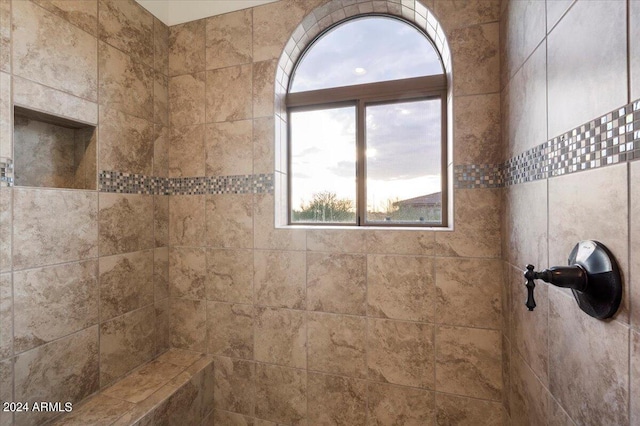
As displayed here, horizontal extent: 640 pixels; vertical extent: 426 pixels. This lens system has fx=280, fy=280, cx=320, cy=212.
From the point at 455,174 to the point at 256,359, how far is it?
1564mm

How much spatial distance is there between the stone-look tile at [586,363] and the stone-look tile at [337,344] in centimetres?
85

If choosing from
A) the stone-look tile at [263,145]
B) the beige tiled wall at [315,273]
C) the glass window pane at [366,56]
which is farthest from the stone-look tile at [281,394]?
the glass window pane at [366,56]

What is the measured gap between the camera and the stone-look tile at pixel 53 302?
1.19m

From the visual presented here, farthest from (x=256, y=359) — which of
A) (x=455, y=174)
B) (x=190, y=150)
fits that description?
(x=455, y=174)

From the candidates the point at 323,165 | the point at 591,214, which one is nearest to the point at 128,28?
the point at 323,165

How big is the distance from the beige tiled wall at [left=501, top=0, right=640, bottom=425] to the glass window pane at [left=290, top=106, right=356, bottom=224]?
0.86 meters

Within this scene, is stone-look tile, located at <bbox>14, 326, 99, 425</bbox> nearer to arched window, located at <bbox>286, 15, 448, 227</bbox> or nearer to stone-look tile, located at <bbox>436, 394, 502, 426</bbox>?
arched window, located at <bbox>286, 15, 448, 227</bbox>

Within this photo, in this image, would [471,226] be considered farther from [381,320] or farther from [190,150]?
[190,150]

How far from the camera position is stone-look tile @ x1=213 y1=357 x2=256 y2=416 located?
1.73m

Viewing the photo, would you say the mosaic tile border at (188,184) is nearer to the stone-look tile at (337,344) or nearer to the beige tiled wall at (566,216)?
the stone-look tile at (337,344)

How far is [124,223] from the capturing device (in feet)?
5.33

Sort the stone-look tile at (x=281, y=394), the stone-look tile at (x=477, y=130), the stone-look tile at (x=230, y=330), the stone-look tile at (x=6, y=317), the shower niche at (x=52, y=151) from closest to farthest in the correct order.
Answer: the stone-look tile at (x=6, y=317)
the shower niche at (x=52, y=151)
the stone-look tile at (x=477, y=130)
the stone-look tile at (x=281, y=394)
the stone-look tile at (x=230, y=330)

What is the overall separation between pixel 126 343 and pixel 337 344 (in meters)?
1.22

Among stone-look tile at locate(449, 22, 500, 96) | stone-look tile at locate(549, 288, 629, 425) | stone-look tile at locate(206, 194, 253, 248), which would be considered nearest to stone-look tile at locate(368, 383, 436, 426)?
stone-look tile at locate(549, 288, 629, 425)
